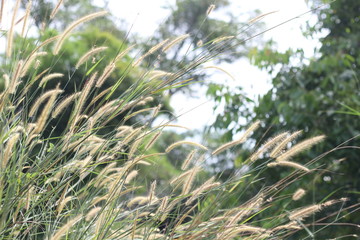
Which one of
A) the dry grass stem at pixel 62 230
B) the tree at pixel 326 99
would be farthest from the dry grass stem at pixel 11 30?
the tree at pixel 326 99

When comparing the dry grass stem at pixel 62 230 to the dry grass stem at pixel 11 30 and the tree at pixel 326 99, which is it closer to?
the dry grass stem at pixel 11 30

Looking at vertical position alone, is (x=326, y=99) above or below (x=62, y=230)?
below

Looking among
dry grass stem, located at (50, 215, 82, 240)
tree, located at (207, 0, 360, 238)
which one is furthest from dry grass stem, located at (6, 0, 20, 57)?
tree, located at (207, 0, 360, 238)

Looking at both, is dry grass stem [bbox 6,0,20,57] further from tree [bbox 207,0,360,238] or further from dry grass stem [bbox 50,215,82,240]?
tree [bbox 207,0,360,238]

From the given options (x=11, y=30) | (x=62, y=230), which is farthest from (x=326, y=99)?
(x=62, y=230)

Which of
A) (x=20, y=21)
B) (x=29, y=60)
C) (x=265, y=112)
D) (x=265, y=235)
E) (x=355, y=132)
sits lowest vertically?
(x=355, y=132)

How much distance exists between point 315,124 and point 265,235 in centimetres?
225

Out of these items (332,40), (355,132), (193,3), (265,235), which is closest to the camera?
(265,235)

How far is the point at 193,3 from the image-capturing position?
15.8 metres

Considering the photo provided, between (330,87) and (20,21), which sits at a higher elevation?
(20,21)

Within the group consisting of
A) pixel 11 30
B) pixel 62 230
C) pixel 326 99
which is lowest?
pixel 326 99

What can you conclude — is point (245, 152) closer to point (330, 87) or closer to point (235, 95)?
point (235, 95)

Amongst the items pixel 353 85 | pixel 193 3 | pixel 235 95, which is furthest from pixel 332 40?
pixel 193 3

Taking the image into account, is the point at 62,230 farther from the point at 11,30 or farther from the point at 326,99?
the point at 326,99
